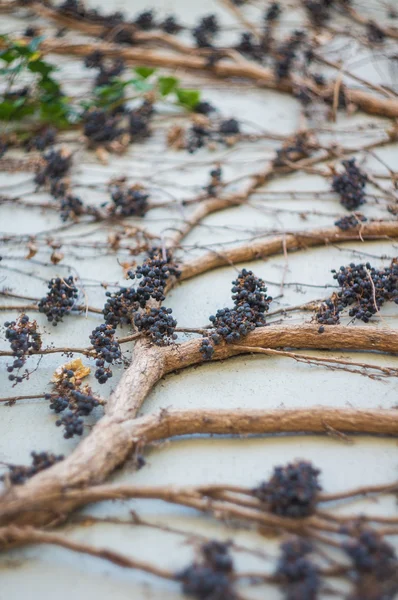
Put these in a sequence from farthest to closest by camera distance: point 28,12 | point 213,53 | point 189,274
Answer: point 28,12, point 213,53, point 189,274

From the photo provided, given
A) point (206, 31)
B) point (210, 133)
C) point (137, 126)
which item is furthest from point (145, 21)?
point (210, 133)

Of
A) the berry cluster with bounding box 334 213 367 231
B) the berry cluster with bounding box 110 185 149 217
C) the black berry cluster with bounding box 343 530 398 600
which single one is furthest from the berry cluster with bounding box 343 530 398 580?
the berry cluster with bounding box 110 185 149 217

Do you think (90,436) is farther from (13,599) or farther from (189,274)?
(189,274)

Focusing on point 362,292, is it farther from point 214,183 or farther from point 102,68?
point 102,68

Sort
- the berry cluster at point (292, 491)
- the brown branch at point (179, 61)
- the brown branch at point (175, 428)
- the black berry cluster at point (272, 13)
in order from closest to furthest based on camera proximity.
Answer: the berry cluster at point (292, 491)
the brown branch at point (175, 428)
the brown branch at point (179, 61)
the black berry cluster at point (272, 13)

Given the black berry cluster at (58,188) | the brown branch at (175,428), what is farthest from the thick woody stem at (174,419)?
the black berry cluster at (58,188)

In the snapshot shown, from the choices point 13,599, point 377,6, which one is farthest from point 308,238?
point 377,6

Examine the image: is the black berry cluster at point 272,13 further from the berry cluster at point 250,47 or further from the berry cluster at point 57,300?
the berry cluster at point 57,300
